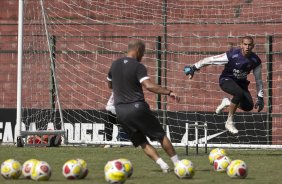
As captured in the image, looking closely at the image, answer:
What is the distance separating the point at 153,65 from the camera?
2250 centimetres

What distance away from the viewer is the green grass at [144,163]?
10.8 meters

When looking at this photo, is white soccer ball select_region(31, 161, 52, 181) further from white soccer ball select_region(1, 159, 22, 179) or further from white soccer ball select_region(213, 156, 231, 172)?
white soccer ball select_region(213, 156, 231, 172)

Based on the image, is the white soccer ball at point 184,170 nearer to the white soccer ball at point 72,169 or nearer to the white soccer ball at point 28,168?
the white soccer ball at point 72,169

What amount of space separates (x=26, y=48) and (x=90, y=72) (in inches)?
142

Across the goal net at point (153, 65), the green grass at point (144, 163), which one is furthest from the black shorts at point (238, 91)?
the goal net at point (153, 65)

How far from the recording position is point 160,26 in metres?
23.2

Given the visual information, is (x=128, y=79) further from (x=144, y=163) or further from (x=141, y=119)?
(x=144, y=163)

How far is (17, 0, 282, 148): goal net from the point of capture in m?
19.2

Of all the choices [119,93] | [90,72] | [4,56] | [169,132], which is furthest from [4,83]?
[119,93]

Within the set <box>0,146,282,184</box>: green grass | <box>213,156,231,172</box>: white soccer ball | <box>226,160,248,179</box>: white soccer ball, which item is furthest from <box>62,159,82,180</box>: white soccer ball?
<box>213,156,231,172</box>: white soccer ball

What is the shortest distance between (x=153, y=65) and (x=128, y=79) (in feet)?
36.4

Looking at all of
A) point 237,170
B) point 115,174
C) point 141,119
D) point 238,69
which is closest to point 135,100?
point 141,119

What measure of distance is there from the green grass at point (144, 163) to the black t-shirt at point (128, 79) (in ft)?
3.45

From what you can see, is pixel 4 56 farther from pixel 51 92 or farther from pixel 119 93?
pixel 119 93
